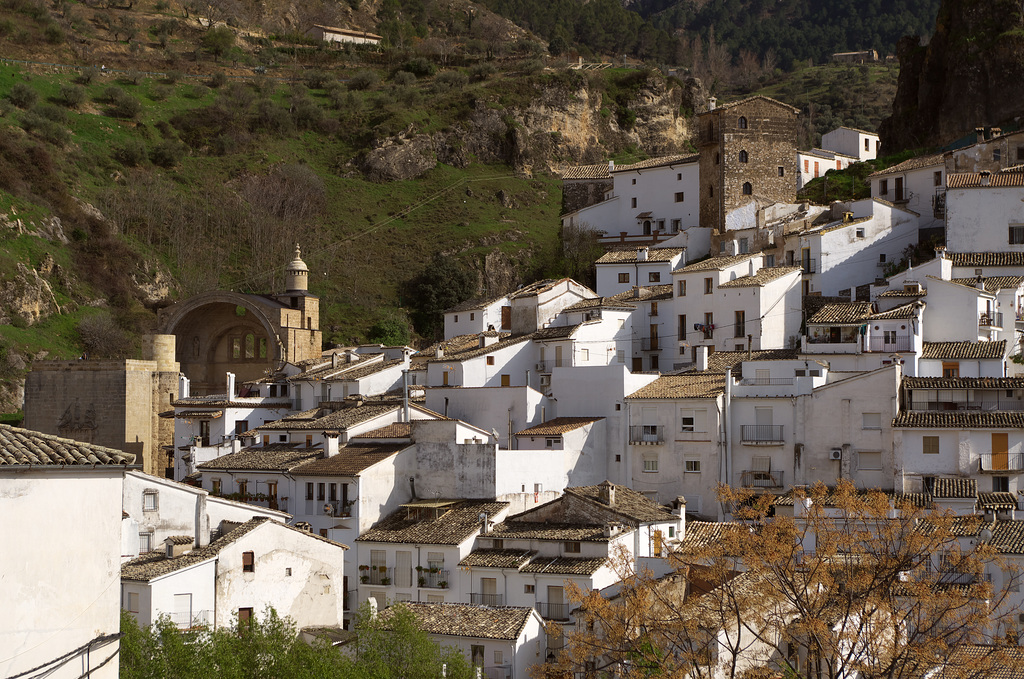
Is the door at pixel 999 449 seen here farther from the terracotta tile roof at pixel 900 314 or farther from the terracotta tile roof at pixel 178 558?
the terracotta tile roof at pixel 178 558

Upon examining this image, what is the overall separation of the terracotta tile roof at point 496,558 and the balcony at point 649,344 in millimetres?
18739

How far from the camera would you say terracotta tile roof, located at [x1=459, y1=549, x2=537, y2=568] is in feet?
127

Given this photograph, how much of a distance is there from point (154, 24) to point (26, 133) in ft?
121

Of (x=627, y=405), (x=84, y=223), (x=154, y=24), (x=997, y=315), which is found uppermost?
(x=154, y=24)

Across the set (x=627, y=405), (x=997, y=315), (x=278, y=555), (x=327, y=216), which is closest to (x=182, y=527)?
(x=278, y=555)

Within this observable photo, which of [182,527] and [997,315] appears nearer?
[182,527]

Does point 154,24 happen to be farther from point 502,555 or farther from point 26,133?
point 502,555

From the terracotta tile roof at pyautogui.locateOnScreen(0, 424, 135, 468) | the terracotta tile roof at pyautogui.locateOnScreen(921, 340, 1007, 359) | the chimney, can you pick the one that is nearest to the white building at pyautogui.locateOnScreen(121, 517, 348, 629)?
the terracotta tile roof at pyautogui.locateOnScreen(0, 424, 135, 468)

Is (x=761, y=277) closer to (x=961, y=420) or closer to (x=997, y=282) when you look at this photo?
(x=997, y=282)

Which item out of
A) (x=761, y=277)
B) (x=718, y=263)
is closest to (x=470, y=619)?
(x=761, y=277)

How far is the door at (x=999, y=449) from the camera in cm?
4106

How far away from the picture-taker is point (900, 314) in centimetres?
4684

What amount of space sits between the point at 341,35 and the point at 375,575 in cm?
10071

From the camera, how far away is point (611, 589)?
36.0 meters
